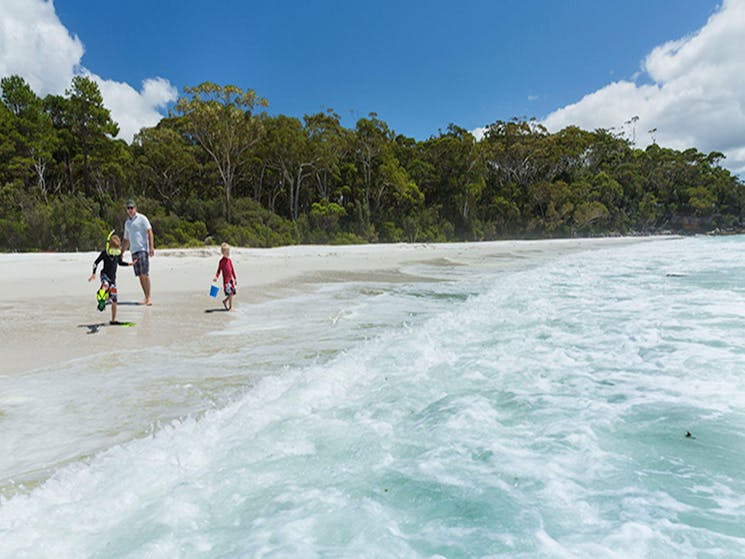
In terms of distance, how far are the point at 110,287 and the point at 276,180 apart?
34.5 metres

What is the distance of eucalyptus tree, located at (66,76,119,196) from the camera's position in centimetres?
2852

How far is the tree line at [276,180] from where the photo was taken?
2770 cm

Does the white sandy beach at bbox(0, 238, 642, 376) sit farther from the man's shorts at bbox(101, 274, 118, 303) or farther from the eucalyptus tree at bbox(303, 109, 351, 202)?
the eucalyptus tree at bbox(303, 109, 351, 202)

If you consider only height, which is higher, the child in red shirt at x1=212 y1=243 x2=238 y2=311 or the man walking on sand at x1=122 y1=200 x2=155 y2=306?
the man walking on sand at x1=122 y1=200 x2=155 y2=306

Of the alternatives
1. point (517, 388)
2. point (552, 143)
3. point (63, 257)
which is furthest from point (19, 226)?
point (552, 143)

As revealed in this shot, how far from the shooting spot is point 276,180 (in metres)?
39.7

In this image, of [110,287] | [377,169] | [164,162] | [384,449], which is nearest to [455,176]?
[377,169]

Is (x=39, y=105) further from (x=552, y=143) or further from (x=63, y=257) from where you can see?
(x=552, y=143)

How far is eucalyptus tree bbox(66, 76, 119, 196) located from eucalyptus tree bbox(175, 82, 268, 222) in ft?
15.8

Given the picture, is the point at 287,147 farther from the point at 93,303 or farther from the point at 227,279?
the point at 227,279

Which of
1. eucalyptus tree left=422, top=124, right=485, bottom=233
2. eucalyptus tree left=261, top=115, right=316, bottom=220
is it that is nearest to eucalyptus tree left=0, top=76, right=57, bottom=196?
eucalyptus tree left=261, top=115, right=316, bottom=220

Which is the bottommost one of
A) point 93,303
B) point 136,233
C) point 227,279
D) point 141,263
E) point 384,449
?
point 384,449

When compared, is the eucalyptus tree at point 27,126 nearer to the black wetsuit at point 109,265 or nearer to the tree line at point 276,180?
the tree line at point 276,180

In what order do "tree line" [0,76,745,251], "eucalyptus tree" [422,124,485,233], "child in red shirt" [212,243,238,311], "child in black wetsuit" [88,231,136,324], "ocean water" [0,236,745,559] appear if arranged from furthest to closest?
1. "eucalyptus tree" [422,124,485,233]
2. "tree line" [0,76,745,251]
3. "child in red shirt" [212,243,238,311]
4. "child in black wetsuit" [88,231,136,324]
5. "ocean water" [0,236,745,559]
